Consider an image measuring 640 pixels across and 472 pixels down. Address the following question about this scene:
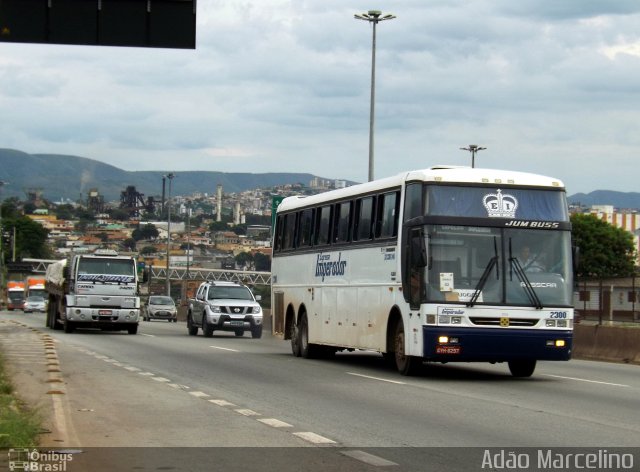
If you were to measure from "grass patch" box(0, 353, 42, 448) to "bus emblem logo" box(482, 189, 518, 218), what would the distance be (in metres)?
9.00

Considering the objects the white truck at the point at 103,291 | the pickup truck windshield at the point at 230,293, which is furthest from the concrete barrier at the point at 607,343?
the white truck at the point at 103,291

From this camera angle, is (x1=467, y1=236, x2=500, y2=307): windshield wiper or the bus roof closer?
(x1=467, y1=236, x2=500, y2=307): windshield wiper

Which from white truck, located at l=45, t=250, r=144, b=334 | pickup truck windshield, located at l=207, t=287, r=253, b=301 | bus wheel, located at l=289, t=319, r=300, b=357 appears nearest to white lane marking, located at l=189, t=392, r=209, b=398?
bus wheel, located at l=289, t=319, r=300, b=357

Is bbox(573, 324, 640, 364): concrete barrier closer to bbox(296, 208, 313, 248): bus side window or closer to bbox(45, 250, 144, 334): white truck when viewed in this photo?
bbox(296, 208, 313, 248): bus side window

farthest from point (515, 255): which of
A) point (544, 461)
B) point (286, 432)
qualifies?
point (544, 461)

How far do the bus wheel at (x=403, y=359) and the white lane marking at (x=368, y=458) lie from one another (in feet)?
32.3

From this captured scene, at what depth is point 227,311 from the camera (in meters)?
41.4

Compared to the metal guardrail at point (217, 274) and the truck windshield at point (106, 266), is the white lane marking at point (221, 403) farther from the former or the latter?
the metal guardrail at point (217, 274)

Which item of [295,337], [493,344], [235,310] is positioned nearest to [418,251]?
[493,344]

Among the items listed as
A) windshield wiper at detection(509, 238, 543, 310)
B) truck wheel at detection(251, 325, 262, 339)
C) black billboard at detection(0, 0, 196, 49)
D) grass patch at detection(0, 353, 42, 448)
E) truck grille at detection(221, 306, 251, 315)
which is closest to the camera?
grass patch at detection(0, 353, 42, 448)

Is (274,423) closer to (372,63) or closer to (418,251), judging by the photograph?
(418,251)

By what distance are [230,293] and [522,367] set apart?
21734 millimetres

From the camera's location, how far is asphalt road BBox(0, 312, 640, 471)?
11.4 m

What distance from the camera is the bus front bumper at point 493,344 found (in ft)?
65.0
